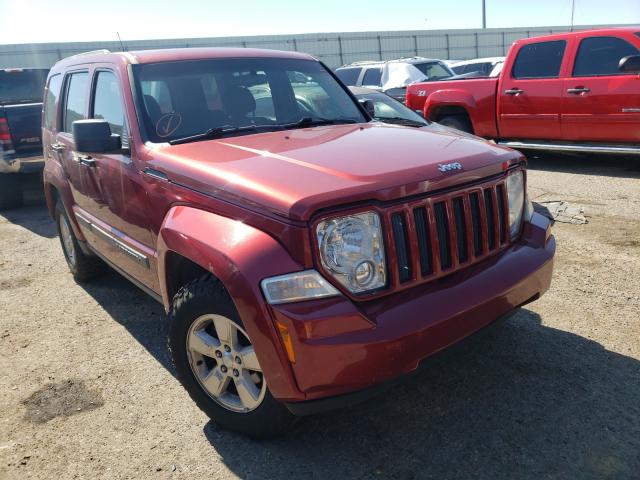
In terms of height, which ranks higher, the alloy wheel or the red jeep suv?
the red jeep suv

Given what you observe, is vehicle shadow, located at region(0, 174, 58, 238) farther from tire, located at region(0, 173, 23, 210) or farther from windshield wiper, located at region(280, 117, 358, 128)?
windshield wiper, located at region(280, 117, 358, 128)

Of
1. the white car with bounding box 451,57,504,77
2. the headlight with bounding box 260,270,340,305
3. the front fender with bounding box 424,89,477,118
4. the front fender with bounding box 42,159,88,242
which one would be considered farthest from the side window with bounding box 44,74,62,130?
the white car with bounding box 451,57,504,77

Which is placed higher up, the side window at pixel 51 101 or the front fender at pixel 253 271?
the side window at pixel 51 101

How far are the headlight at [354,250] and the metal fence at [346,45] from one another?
1070 inches

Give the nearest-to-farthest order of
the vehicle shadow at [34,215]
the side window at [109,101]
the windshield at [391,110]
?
the side window at [109,101]
the vehicle shadow at [34,215]
the windshield at [391,110]

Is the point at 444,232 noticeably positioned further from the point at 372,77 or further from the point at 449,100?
the point at 372,77

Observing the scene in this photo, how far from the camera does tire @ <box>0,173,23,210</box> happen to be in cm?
837

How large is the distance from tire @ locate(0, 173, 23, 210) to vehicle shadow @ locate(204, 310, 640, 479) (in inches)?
274

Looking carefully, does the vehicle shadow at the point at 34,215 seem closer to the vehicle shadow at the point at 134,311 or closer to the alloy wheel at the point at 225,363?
the vehicle shadow at the point at 134,311

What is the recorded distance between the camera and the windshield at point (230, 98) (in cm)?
342

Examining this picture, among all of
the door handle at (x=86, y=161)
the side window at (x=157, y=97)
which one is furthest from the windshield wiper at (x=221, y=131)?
the door handle at (x=86, y=161)

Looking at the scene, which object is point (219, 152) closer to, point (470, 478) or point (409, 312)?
point (409, 312)

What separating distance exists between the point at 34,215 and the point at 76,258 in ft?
12.5

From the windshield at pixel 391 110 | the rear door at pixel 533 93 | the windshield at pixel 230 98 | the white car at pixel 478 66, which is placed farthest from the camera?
the white car at pixel 478 66
